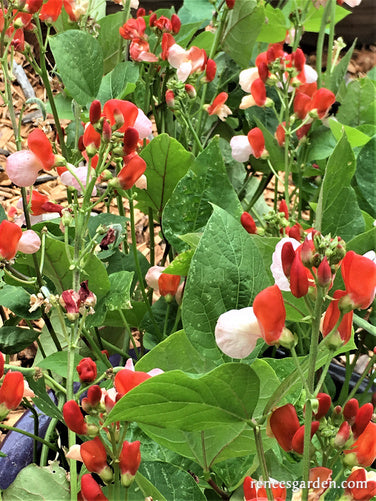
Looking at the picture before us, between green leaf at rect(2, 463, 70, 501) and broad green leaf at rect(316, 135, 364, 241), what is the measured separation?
0.32 metres

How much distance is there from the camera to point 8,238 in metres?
0.55

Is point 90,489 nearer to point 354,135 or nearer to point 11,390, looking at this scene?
point 11,390

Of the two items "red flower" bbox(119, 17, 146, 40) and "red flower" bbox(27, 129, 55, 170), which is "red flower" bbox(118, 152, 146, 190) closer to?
"red flower" bbox(27, 129, 55, 170)

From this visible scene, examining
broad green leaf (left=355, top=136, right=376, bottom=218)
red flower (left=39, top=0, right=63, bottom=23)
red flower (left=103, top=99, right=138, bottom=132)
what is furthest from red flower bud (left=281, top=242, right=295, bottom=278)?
red flower (left=39, top=0, right=63, bottom=23)

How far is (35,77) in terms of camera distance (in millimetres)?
1710

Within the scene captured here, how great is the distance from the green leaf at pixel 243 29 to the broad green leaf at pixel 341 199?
40 centimetres

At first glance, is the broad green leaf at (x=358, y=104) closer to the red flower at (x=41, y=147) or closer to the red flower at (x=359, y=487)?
the red flower at (x=41, y=147)

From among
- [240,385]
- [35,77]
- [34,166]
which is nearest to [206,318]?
[240,385]

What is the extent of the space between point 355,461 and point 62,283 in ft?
1.13

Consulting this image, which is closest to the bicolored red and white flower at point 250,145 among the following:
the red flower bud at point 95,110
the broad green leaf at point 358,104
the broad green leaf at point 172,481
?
the broad green leaf at point 358,104

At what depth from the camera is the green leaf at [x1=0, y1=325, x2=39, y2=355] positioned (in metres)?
0.68

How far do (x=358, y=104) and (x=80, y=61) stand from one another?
40 cm

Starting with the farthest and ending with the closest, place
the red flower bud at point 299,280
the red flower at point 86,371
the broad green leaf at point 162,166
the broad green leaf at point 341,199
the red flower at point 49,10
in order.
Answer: the red flower at point 49,10 → the broad green leaf at point 162,166 → the broad green leaf at point 341,199 → the red flower at point 86,371 → the red flower bud at point 299,280

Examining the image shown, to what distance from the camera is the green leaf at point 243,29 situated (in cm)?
93
